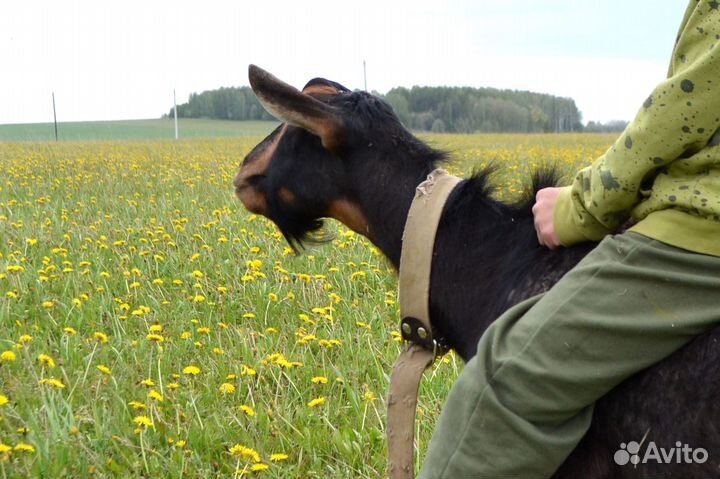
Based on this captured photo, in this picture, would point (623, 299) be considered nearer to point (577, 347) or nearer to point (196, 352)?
point (577, 347)

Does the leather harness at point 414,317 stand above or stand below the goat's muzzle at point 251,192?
below

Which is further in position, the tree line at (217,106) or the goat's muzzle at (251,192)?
the tree line at (217,106)

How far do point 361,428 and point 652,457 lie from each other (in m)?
1.85

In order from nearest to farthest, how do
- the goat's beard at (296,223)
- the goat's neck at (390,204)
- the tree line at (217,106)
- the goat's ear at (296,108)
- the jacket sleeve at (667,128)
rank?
the jacket sleeve at (667,128) → the goat's ear at (296,108) → the goat's neck at (390,204) → the goat's beard at (296,223) → the tree line at (217,106)

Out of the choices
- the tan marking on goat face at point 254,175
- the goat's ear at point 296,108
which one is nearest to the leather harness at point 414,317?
the goat's ear at point 296,108

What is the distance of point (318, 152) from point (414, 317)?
1.97 feet

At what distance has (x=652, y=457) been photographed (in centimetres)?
170

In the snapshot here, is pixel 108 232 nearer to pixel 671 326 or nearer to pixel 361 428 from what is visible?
pixel 361 428

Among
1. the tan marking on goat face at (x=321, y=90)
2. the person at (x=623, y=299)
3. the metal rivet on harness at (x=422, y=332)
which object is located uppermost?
the tan marking on goat face at (x=321, y=90)

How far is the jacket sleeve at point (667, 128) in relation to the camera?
5.45 ft

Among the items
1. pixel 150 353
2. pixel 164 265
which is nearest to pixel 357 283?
pixel 164 265

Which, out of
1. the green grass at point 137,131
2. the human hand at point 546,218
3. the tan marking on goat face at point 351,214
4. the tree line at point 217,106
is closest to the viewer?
the human hand at point 546,218

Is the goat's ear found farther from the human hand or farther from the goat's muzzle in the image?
the human hand

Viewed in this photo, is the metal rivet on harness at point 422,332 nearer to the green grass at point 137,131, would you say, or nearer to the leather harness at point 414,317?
the leather harness at point 414,317
